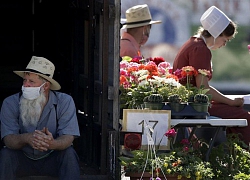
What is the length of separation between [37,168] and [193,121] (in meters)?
1.25

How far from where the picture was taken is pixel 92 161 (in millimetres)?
7102

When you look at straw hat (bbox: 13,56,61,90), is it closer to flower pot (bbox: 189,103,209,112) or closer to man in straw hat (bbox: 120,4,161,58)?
flower pot (bbox: 189,103,209,112)

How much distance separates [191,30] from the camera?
12516 millimetres

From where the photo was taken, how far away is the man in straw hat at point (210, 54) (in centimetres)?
707

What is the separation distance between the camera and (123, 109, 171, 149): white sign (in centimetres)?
635

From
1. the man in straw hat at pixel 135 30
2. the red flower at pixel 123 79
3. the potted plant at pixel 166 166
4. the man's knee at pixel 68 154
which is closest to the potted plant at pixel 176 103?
the potted plant at pixel 166 166

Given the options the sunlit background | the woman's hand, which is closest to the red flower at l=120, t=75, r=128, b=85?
the woman's hand

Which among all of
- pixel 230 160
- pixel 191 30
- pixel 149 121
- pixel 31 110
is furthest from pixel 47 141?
pixel 191 30

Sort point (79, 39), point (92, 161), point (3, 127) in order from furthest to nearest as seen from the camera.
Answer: point (79, 39) < point (92, 161) < point (3, 127)

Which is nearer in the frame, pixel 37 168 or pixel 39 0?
pixel 37 168

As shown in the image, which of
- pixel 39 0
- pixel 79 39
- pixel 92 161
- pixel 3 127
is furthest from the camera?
pixel 39 0

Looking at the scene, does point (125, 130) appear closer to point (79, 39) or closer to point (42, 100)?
point (42, 100)

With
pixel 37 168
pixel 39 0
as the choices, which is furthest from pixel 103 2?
pixel 39 0

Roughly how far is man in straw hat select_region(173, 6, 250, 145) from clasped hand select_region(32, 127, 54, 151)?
1.53m
